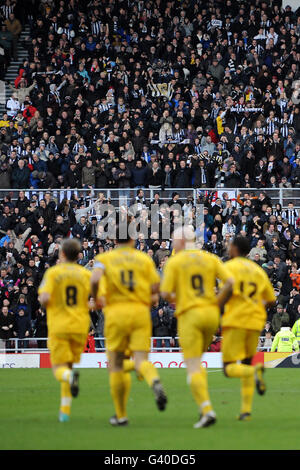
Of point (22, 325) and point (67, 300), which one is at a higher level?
point (67, 300)

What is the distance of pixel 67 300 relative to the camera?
1235cm

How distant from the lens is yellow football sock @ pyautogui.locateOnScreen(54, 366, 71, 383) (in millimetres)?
11867

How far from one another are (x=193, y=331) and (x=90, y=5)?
29179 millimetres

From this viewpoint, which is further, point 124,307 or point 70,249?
point 70,249

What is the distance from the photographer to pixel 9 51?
3941 cm

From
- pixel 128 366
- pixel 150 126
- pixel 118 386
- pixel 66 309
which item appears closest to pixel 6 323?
pixel 150 126

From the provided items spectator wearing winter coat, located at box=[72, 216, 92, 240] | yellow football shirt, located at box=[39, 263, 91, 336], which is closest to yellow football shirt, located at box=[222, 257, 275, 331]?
yellow football shirt, located at box=[39, 263, 91, 336]

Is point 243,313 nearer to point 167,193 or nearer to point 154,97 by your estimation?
point 167,193

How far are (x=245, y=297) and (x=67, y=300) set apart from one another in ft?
7.11

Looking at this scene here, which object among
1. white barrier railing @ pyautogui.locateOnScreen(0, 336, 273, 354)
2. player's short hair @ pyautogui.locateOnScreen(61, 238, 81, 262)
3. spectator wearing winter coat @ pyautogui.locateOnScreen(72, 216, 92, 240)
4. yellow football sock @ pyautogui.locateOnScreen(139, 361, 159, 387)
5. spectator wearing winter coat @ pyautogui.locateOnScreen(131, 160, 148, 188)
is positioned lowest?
white barrier railing @ pyautogui.locateOnScreen(0, 336, 273, 354)

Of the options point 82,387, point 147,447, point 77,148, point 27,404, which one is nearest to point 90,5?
point 77,148

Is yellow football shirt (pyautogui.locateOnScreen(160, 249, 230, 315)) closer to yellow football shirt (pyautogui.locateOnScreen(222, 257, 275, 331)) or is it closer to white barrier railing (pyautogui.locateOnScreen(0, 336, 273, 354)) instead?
yellow football shirt (pyautogui.locateOnScreen(222, 257, 275, 331))

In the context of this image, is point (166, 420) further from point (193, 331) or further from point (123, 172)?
point (123, 172)

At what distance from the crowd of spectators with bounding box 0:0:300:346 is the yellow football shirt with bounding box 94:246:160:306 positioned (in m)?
16.3
